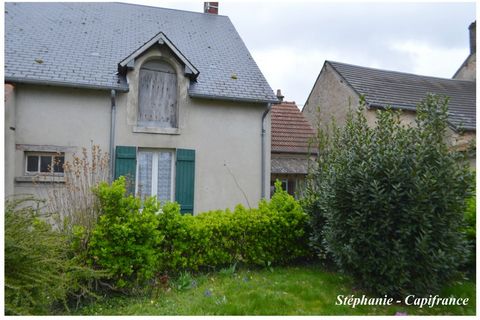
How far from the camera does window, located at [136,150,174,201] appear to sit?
8672 millimetres

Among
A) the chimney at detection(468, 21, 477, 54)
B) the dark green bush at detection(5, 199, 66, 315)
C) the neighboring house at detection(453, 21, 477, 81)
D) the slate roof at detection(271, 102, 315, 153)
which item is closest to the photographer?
the dark green bush at detection(5, 199, 66, 315)

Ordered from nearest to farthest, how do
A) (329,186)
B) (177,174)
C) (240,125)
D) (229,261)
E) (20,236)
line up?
(20,236)
(329,186)
(229,261)
(177,174)
(240,125)

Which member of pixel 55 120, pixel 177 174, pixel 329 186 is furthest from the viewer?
pixel 177 174

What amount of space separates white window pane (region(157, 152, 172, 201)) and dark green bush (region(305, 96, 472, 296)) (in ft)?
16.6

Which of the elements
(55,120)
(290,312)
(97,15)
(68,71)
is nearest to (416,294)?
(290,312)

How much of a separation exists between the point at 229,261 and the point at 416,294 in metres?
2.74

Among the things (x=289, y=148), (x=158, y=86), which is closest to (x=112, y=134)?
(x=158, y=86)

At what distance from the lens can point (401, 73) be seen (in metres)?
15.9

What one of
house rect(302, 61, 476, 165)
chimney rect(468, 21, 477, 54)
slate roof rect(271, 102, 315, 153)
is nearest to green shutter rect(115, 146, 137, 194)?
slate roof rect(271, 102, 315, 153)

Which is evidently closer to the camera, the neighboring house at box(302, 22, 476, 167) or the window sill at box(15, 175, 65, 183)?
the window sill at box(15, 175, 65, 183)

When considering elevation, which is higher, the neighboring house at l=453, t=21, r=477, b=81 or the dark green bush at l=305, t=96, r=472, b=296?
the neighboring house at l=453, t=21, r=477, b=81

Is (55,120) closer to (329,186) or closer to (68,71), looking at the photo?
(68,71)

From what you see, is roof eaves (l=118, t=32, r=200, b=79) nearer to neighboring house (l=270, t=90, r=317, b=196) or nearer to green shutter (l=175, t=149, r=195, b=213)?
green shutter (l=175, t=149, r=195, b=213)

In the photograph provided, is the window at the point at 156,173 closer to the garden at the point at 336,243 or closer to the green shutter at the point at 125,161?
the green shutter at the point at 125,161
